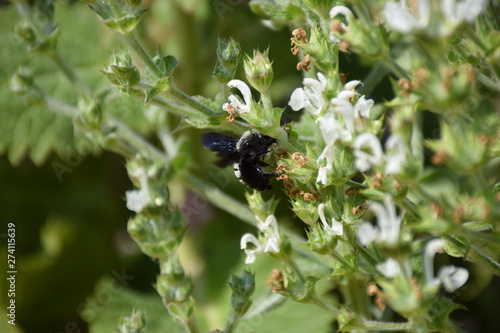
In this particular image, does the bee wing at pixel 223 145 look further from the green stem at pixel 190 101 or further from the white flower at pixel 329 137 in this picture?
the white flower at pixel 329 137

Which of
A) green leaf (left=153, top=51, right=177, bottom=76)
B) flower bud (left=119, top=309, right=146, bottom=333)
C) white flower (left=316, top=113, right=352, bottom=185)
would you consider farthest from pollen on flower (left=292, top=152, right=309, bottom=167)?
flower bud (left=119, top=309, right=146, bottom=333)

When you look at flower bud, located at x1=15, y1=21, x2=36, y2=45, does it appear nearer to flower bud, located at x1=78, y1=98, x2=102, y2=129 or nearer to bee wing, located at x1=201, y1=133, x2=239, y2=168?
flower bud, located at x1=78, y1=98, x2=102, y2=129

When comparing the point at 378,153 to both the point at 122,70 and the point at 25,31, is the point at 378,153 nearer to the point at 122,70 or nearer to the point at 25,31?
the point at 122,70

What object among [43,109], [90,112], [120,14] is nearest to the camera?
[120,14]

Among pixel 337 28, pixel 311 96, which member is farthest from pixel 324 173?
pixel 337 28

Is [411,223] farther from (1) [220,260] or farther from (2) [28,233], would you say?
(2) [28,233]

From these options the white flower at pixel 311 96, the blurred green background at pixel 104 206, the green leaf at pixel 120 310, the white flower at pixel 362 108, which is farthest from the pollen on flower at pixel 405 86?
the green leaf at pixel 120 310
